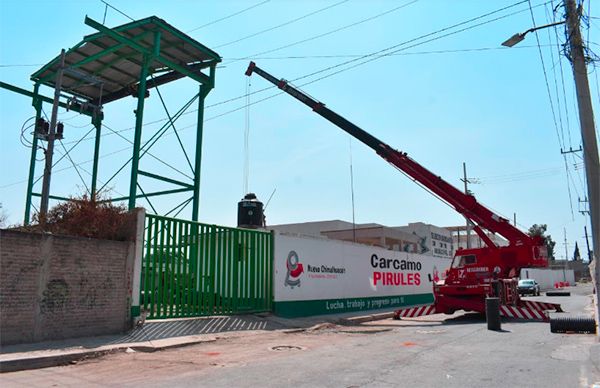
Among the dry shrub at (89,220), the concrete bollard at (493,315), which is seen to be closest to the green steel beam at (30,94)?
the dry shrub at (89,220)

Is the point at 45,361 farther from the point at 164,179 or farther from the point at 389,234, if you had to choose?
the point at 389,234

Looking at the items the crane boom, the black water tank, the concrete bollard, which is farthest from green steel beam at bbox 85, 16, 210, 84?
the concrete bollard

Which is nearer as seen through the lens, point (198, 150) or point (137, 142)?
point (137, 142)

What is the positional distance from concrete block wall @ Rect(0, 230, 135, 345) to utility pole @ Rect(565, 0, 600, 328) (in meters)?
11.5

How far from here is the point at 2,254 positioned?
34.9 feet

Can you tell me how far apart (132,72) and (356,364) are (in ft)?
61.4

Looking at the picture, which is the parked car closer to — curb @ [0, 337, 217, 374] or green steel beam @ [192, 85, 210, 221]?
green steel beam @ [192, 85, 210, 221]

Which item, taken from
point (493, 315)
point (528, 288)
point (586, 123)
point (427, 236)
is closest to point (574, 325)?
point (493, 315)

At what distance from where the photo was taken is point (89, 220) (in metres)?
13.1

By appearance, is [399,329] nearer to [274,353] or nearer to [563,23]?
[274,353]

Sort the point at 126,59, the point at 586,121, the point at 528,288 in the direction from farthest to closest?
the point at 528,288 → the point at 126,59 → the point at 586,121

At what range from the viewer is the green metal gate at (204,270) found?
46.6ft

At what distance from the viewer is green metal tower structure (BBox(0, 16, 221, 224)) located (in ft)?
63.2

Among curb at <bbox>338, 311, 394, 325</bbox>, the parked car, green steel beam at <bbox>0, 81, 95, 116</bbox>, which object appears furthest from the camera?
the parked car
